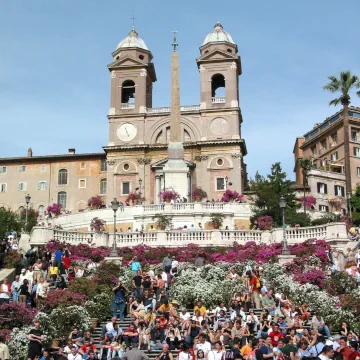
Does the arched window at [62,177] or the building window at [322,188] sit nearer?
the building window at [322,188]

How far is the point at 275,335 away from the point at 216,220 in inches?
1361

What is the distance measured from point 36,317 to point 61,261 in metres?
7.84

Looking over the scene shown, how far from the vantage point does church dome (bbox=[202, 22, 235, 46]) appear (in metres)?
81.3

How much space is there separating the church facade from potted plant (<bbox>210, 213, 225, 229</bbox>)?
17.0 m

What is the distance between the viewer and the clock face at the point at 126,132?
260 ft

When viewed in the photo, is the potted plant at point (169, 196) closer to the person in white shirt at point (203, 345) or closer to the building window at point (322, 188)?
the building window at point (322, 188)

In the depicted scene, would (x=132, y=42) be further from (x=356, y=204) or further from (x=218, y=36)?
(x=356, y=204)

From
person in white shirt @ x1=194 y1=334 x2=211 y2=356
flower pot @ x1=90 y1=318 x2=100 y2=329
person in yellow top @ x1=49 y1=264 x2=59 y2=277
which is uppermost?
person in yellow top @ x1=49 y1=264 x2=59 y2=277

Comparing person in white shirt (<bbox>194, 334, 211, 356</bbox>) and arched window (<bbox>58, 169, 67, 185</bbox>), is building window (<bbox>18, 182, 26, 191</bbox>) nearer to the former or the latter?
arched window (<bbox>58, 169, 67, 185</bbox>)

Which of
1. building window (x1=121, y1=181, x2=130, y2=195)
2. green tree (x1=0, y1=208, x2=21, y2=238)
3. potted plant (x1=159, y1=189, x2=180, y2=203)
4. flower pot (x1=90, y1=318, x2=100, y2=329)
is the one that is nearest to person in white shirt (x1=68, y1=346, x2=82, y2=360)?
flower pot (x1=90, y1=318, x2=100, y2=329)

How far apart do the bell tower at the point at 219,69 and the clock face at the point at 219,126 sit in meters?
1.86

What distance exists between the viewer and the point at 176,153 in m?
69.9

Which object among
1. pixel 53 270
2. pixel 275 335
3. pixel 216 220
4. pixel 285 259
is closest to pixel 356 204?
pixel 216 220

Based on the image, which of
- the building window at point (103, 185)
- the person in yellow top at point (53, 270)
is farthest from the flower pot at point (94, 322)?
the building window at point (103, 185)
